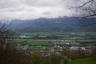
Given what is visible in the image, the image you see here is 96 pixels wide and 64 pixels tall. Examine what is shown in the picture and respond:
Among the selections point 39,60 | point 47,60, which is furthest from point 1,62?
point 47,60

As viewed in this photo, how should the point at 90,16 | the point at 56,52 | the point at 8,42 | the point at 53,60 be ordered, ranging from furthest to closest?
1. the point at 56,52
2. the point at 53,60
3. the point at 8,42
4. the point at 90,16

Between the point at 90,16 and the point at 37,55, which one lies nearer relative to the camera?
the point at 90,16

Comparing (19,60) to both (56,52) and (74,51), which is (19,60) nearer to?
(56,52)

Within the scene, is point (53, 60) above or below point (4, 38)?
below

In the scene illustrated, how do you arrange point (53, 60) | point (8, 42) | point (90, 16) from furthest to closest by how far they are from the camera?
1. point (53, 60)
2. point (8, 42)
3. point (90, 16)

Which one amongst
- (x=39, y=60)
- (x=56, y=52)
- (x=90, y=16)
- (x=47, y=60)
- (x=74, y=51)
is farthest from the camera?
(x=74, y=51)

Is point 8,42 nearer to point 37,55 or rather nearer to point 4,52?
point 4,52

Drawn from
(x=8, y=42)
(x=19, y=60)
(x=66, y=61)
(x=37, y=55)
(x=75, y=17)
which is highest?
(x=75, y=17)

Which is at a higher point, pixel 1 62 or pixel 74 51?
pixel 1 62

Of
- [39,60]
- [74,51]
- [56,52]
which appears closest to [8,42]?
[39,60]
